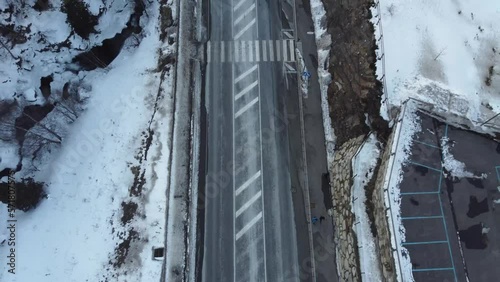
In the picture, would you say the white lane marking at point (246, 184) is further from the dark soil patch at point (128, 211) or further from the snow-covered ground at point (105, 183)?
the dark soil patch at point (128, 211)

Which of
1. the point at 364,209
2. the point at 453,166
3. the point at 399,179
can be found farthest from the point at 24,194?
the point at 453,166

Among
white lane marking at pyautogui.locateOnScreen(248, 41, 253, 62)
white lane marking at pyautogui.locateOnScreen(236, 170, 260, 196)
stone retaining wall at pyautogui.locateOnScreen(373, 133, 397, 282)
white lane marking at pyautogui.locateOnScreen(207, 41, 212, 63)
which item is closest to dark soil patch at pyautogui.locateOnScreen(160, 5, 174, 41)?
white lane marking at pyautogui.locateOnScreen(207, 41, 212, 63)

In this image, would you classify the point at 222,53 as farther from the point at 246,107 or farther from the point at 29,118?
the point at 29,118

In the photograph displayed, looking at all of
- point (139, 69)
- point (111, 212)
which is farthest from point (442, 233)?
point (139, 69)

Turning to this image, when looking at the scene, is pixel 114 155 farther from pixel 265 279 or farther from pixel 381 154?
pixel 381 154

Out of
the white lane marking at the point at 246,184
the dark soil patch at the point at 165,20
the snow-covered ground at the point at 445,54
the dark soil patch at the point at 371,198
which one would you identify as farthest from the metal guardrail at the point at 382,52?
the dark soil patch at the point at 165,20
